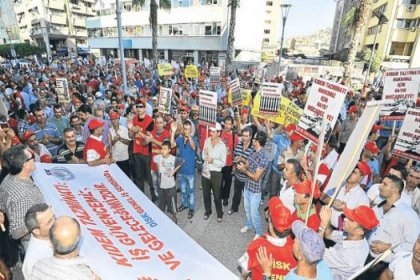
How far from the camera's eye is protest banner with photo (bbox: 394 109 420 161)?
4.55 meters

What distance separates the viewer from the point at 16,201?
2943 mm

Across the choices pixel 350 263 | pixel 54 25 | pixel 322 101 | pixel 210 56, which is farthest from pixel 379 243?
pixel 54 25

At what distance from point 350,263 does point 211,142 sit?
2.92 meters

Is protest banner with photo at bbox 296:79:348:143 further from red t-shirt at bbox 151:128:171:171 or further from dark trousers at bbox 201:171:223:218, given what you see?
red t-shirt at bbox 151:128:171:171

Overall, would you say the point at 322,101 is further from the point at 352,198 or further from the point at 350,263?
the point at 350,263

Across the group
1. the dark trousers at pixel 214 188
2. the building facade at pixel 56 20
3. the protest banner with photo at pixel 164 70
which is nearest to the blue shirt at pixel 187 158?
the dark trousers at pixel 214 188

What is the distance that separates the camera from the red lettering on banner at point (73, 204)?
3.25 meters

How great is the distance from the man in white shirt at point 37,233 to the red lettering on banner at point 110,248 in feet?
1.85

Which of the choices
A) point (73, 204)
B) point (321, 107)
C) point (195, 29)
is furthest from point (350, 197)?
point (195, 29)

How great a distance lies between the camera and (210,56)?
34.4 m

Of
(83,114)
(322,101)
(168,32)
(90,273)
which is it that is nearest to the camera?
(90,273)

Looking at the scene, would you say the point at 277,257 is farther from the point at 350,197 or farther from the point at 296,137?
the point at 296,137

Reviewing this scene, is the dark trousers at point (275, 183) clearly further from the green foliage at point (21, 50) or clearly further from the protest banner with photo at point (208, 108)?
the green foliage at point (21, 50)

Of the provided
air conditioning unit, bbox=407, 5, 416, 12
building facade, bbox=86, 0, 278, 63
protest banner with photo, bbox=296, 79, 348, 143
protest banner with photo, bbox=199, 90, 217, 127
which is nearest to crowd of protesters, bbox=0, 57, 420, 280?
protest banner with photo, bbox=199, 90, 217, 127
